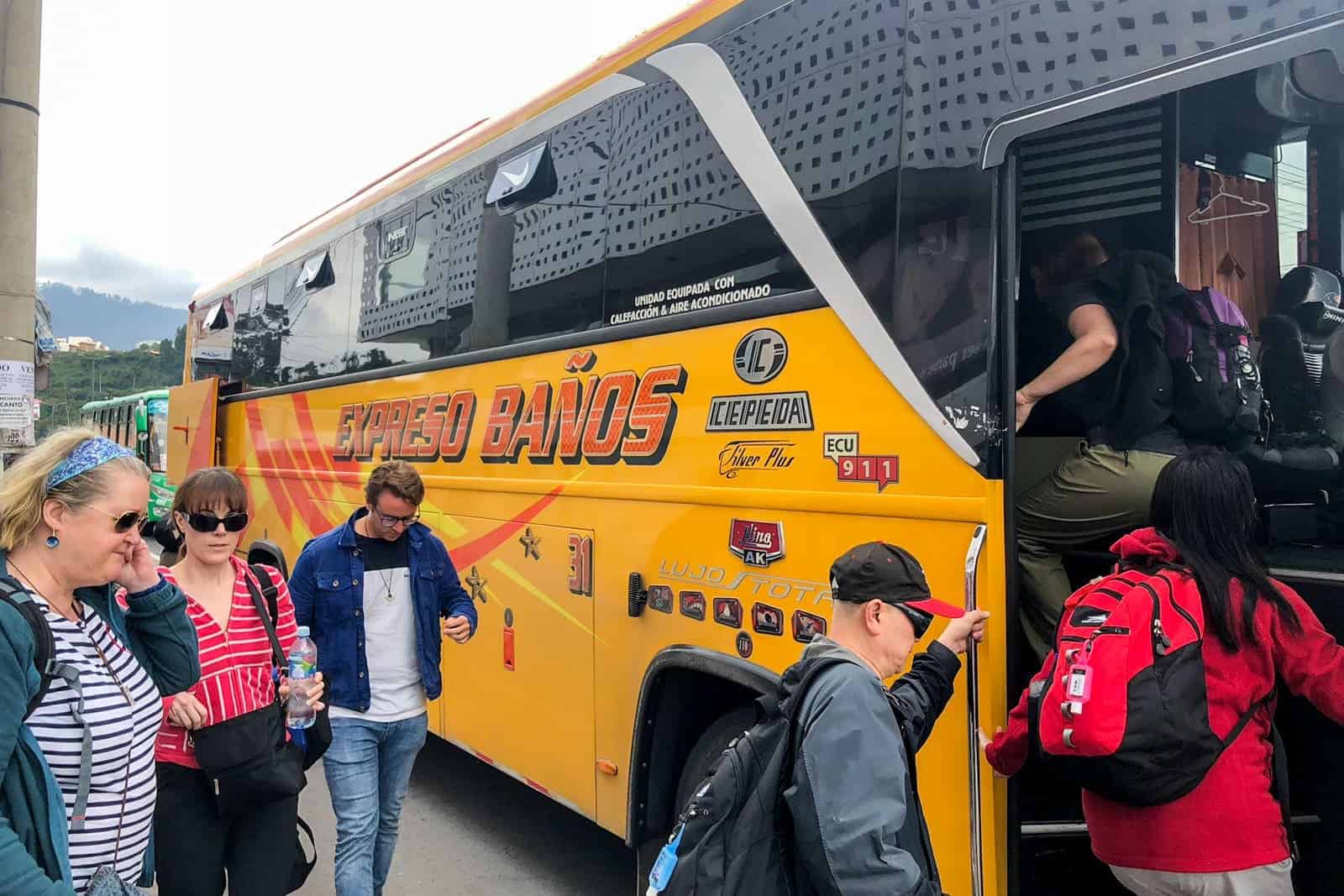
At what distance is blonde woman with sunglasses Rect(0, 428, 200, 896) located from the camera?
182cm

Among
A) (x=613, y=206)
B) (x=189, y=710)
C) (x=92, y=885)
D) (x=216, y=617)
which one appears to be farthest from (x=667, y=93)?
(x=92, y=885)

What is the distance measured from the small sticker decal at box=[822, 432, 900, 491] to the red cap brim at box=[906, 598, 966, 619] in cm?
55

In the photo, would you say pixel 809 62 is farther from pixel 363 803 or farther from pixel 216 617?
pixel 363 803

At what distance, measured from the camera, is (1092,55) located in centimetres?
258

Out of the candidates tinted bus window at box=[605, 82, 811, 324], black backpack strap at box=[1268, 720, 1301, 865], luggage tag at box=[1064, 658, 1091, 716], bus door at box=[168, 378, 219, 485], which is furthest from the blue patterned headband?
bus door at box=[168, 378, 219, 485]

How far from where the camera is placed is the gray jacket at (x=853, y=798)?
5.76ft

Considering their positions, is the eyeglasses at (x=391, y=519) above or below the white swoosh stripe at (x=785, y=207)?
below

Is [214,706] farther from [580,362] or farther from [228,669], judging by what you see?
[580,362]

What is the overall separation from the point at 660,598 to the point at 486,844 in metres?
2.30

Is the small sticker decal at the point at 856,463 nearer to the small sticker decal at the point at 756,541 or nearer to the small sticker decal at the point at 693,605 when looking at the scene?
the small sticker decal at the point at 756,541

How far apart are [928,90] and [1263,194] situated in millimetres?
2365

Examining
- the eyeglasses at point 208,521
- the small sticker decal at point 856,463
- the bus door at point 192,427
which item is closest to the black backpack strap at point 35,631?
the eyeglasses at point 208,521

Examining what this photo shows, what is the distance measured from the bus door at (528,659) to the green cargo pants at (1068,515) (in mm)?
1777

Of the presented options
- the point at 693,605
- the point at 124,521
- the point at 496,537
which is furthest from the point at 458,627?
the point at 124,521
